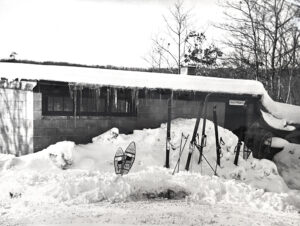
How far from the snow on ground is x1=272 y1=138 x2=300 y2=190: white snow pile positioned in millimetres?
1153

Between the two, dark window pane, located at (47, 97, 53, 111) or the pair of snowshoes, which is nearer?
the pair of snowshoes

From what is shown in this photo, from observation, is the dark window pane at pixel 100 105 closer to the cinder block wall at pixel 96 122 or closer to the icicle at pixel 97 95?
the icicle at pixel 97 95

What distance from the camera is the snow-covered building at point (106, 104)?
934 cm

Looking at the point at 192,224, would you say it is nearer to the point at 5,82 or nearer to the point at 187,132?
the point at 187,132

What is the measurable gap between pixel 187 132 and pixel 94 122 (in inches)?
109

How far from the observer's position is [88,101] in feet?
32.8

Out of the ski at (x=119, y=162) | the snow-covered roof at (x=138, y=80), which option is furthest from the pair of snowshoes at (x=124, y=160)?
the snow-covered roof at (x=138, y=80)

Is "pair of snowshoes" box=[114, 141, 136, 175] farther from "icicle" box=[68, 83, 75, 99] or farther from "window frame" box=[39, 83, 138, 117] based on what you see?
"icicle" box=[68, 83, 75, 99]

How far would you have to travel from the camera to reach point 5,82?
964cm

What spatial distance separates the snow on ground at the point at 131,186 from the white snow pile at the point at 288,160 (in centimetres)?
115

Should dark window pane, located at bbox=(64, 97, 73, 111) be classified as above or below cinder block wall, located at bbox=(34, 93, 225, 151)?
above

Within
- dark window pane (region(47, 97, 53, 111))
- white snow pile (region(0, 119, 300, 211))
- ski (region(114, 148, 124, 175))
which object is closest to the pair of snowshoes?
ski (region(114, 148, 124, 175))

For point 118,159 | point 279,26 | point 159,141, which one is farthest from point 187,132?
point 279,26

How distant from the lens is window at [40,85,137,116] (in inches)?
373
